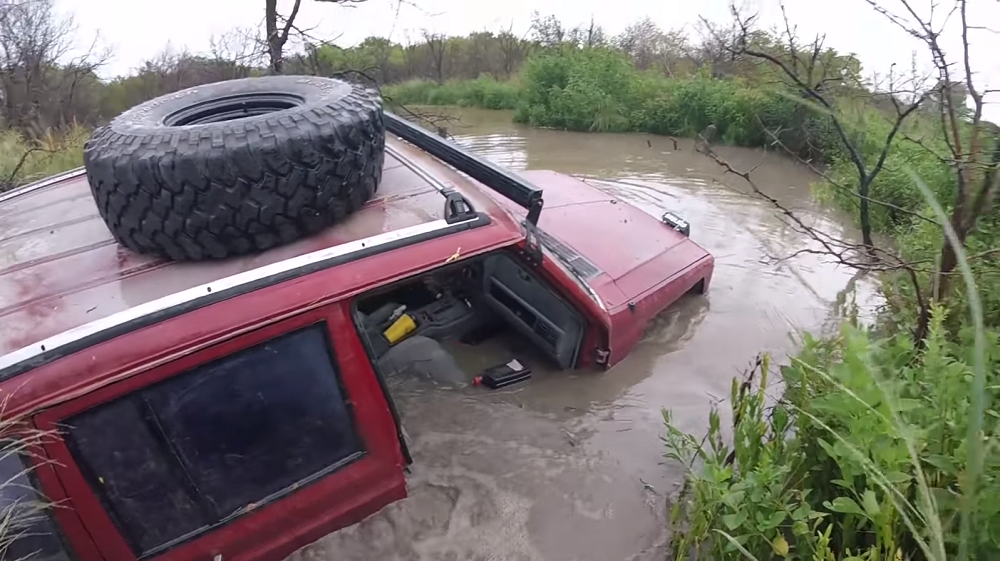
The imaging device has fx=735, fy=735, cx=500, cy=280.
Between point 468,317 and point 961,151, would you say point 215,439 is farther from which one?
point 961,151

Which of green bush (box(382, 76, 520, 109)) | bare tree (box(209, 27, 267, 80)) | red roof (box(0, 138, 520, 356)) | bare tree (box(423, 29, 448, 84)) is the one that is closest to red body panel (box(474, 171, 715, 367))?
red roof (box(0, 138, 520, 356))

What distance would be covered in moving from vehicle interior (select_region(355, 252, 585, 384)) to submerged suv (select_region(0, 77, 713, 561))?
0.51 meters

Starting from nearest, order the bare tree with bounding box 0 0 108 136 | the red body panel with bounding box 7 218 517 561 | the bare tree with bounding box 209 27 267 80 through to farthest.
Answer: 1. the red body panel with bounding box 7 218 517 561
2. the bare tree with bounding box 209 27 267 80
3. the bare tree with bounding box 0 0 108 136

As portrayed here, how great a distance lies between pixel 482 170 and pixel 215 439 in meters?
1.61

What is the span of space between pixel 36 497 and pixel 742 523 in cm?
219

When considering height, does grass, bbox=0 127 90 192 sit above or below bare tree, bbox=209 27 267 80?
below

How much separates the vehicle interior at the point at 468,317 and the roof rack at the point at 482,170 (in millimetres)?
525

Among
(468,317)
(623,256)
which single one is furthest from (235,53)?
(623,256)

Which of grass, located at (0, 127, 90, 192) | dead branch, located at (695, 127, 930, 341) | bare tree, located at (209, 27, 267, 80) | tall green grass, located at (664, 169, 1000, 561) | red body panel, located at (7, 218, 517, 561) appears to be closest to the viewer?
tall green grass, located at (664, 169, 1000, 561)

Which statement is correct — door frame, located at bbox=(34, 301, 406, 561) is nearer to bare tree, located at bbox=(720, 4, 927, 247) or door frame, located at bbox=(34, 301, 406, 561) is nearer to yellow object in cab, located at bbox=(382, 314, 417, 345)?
yellow object in cab, located at bbox=(382, 314, 417, 345)

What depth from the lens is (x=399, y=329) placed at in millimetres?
3457

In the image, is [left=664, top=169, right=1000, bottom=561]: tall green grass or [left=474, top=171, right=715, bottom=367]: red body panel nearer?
[left=664, top=169, right=1000, bottom=561]: tall green grass

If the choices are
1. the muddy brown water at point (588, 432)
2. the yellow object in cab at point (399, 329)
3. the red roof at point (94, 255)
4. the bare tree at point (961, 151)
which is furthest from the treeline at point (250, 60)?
the bare tree at point (961, 151)

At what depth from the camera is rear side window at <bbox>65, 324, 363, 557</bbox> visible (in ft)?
7.51
